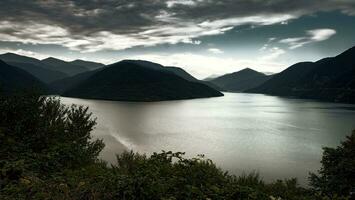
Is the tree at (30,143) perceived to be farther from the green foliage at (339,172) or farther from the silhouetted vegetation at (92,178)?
the green foliage at (339,172)

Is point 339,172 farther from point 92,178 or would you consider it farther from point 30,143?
point 30,143

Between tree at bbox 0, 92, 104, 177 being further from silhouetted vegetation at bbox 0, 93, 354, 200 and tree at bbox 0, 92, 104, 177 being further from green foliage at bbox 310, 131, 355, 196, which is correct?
green foliage at bbox 310, 131, 355, 196

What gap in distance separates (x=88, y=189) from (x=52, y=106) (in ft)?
103

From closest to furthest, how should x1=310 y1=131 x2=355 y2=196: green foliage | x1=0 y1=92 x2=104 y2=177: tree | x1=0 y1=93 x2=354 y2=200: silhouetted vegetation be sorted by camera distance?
x1=0 y1=93 x2=354 y2=200: silhouetted vegetation, x1=0 y1=92 x2=104 y2=177: tree, x1=310 y1=131 x2=355 y2=196: green foliage

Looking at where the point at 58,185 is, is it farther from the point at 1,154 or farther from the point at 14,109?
the point at 14,109

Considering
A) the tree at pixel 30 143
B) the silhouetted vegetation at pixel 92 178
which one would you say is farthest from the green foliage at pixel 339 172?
the tree at pixel 30 143

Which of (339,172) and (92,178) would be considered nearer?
(92,178)

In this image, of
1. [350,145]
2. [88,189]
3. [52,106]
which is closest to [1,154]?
[88,189]

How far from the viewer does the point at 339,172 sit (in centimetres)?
2711

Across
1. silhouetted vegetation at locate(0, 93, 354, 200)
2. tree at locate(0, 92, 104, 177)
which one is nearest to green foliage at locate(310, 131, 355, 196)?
silhouetted vegetation at locate(0, 93, 354, 200)

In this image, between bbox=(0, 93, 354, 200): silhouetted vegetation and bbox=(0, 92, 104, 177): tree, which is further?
bbox=(0, 92, 104, 177): tree

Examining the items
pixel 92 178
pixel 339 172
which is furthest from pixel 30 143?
pixel 339 172

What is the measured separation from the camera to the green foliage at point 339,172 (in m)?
25.4

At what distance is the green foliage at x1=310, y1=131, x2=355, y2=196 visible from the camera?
83.3 feet
